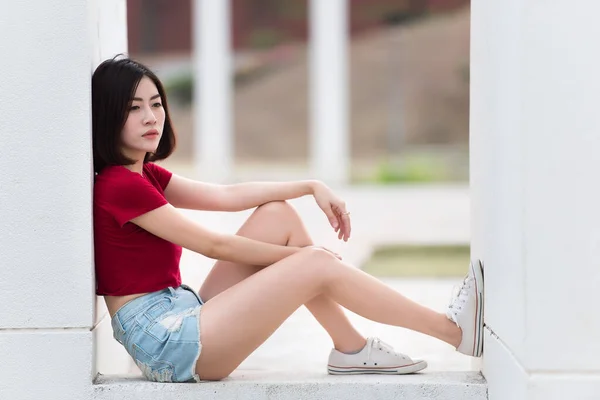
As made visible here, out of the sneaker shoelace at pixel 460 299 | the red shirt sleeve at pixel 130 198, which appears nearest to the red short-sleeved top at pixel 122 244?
the red shirt sleeve at pixel 130 198

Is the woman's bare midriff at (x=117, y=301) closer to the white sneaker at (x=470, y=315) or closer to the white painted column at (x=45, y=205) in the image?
Result: the white painted column at (x=45, y=205)

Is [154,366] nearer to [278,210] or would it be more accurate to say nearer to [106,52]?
[278,210]

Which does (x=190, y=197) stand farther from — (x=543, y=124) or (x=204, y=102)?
(x=204, y=102)

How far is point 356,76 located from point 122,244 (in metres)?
14.3

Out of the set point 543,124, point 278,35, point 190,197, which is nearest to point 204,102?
point 278,35

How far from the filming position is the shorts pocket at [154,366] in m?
2.70

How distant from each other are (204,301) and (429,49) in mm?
13992

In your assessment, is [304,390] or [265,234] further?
[265,234]

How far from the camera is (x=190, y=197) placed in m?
3.15

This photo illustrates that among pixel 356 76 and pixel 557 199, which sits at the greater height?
pixel 356 76

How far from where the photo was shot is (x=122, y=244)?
9.04 ft

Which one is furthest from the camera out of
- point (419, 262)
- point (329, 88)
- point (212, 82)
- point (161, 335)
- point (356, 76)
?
point (356, 76)

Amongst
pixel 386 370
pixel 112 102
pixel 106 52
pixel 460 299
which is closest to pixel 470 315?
pixel 460 299

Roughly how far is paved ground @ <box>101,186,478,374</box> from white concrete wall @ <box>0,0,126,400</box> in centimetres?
63
